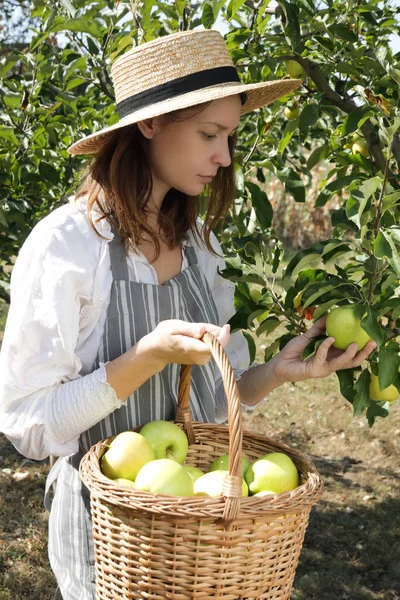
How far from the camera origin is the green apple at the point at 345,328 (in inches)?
59.7

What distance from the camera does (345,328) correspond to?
152cm

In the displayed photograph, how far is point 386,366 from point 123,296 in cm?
54

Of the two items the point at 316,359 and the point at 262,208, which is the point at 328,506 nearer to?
the point at 262,208

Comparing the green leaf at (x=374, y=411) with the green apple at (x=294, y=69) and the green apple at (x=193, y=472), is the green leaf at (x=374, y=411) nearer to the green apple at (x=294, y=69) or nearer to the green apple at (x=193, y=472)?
the green apple at (x=193, y=472)

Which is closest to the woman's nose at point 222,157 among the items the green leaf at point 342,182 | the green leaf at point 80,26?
the green leaf at point 342,182

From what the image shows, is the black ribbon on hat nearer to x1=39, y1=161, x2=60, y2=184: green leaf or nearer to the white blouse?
the white blouse

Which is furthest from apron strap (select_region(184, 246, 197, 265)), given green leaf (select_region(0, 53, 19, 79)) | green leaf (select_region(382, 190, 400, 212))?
green leaf (select_region(0, 53, 19, 79))

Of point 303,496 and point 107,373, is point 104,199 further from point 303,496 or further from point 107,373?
point 303,496

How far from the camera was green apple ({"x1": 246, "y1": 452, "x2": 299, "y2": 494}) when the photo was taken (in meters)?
1.30

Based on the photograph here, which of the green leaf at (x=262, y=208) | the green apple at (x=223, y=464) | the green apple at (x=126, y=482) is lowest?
the green apple at (x=223, y=464)

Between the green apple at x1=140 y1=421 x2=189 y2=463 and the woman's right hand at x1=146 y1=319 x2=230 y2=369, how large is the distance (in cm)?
13

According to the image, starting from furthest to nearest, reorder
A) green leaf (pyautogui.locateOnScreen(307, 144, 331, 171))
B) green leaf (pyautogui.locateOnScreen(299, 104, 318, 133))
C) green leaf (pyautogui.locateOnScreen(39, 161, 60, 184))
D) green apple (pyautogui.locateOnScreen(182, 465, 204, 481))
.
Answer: green leaf (pyautogui.locateOnScreen(39, 161, 60, 184)) → green leaf (pyautogui.locateOnScreen(307, 144, 331, 171)) → green leaf (pyautogui.locateOnScreen(299, 104, 318, 133)) → green apple (pyautogui.locateOnScreen(182, 465, 204, 481))

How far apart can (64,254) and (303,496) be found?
60cm

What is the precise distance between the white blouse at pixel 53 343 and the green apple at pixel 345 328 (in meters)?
0.45
